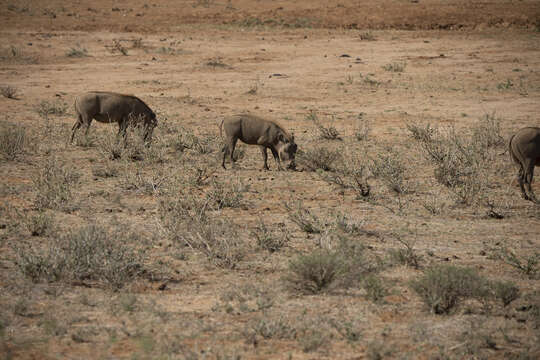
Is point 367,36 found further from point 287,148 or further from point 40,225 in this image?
point 40,225

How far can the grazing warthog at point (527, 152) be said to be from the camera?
8328 millimetres

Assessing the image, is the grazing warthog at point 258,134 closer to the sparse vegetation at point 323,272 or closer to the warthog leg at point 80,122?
the warthog leg at point 80,122

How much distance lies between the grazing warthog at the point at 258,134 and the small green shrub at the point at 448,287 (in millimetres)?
4934

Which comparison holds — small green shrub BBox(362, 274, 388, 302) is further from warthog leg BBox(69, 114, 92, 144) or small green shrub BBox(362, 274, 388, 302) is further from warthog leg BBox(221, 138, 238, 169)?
warthog leg BBox(69, 114, 92, 144)

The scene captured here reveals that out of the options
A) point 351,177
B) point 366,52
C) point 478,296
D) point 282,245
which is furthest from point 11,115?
point 366,52

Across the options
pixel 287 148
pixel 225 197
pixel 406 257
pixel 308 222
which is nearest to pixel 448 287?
pixel 406 257

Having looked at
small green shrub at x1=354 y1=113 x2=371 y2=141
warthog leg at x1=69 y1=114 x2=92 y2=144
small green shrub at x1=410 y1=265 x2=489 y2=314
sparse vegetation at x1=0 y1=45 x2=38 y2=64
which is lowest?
small green shrub at x1=354 y1=113 x2=371 y2=141

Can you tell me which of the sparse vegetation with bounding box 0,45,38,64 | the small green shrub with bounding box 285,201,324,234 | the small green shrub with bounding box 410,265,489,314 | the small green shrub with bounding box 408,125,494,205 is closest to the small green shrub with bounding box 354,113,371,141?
the small green shrub with bounding box 408,125,494,205

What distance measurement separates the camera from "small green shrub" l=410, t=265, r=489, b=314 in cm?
516

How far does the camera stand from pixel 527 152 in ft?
27.5

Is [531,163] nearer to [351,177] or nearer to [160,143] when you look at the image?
[351,177]

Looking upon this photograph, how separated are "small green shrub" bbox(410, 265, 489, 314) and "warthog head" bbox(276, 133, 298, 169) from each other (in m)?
4.91

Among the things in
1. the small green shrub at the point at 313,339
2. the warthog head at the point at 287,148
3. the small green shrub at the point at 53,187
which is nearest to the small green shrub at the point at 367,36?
the warthog head at the point at 287,148

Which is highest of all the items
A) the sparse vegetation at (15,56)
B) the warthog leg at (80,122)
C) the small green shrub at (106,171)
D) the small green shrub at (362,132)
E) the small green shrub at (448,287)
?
the sparse vegetation at (15,56)
